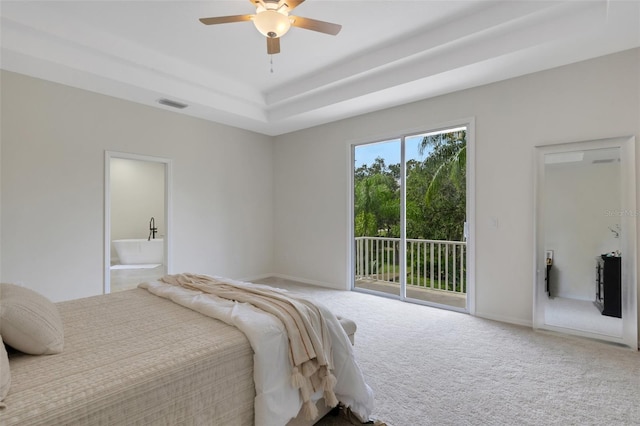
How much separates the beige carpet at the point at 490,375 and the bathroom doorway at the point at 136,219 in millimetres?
4867

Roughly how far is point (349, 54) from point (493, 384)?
11.9 ft

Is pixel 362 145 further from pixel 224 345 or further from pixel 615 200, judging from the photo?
pixel 224 345

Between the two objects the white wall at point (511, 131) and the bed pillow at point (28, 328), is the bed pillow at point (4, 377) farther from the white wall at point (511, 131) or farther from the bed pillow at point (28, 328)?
the white wall at point (511, 131)

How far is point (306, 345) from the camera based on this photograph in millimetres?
1659

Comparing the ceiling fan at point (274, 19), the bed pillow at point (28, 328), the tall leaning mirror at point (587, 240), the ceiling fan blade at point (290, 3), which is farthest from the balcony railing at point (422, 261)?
the bed pillow at point (28, 328)

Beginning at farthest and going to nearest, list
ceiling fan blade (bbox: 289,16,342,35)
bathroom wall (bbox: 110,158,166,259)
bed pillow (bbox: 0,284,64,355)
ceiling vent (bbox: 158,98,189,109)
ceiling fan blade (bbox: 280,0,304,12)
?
bathroom wall (bbox: 110,158,166,259)
ceiling vent (bbox: 158,98,189,109)
ceiling fan blade (bbox: 289,16,342,35)
ceiling fan blade (bbox: 280,0,304,12)
bed pillow (bbox: 0,284,64,355)

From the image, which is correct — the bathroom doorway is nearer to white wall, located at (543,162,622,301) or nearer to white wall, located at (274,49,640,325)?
white wall, located at (274,49,640,325)

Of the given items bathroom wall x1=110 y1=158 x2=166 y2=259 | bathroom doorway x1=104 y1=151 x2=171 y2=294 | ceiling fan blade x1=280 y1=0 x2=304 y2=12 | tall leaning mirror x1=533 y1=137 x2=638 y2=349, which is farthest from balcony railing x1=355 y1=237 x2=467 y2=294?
bathroom wall x1=110 y1=158 x2=166 y2=259

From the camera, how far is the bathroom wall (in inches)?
288

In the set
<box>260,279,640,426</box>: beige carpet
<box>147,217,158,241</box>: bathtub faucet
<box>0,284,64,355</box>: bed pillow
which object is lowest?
<box>260,279,640,426</box>: beige carpet

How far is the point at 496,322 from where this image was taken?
362cm

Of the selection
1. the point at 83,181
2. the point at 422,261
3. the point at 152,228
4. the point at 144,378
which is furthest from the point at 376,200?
the point at 152,228

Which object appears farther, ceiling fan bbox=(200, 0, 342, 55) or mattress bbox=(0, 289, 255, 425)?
ceiling fan bbox=(200, 0, 342, 55)

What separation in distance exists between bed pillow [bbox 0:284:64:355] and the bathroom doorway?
4751 millimetres
